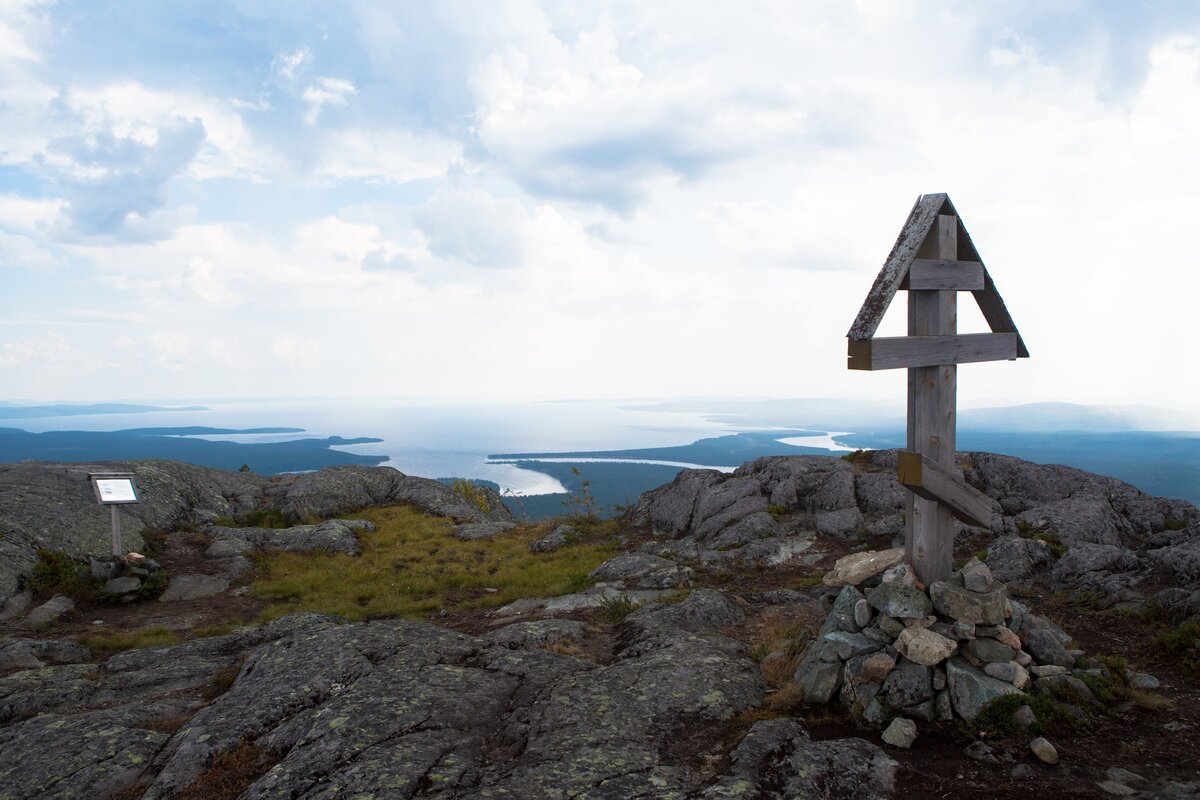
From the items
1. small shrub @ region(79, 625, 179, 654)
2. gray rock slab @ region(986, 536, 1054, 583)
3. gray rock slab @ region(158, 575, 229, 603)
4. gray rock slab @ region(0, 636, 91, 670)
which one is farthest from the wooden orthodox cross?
gray rock slab @ region(158, 575, 229, 603)

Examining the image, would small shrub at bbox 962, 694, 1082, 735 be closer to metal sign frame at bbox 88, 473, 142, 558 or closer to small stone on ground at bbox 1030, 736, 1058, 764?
small stone on ground at bbox 1030, 736, 1058, 764

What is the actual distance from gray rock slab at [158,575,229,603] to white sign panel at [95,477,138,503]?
3004 mm

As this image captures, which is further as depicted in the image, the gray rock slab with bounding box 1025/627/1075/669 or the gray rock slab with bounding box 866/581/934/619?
the gray rock slab with bounding box 866/581/934/619

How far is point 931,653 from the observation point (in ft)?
28.8

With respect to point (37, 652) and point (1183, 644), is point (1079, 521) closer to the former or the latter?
point (1183, 644)

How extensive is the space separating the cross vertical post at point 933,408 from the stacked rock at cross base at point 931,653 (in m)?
0.44

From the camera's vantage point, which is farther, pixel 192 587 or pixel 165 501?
pixel 165 501

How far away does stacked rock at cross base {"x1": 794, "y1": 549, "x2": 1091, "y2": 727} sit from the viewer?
8508 mm

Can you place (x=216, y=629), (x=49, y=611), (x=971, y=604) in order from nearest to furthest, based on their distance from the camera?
(x=971, y=604) → (x=216, y=629) → (x=49, y=611)

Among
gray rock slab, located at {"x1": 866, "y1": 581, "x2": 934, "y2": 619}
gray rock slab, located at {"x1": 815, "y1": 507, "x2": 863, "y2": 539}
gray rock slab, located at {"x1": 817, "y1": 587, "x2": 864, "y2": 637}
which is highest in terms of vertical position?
gray rock slab, located at {"x1": 866, "y1": 581, "x2": 934, "y2": 619}

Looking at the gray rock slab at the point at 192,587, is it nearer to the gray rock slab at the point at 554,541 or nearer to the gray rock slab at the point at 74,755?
the gray rock slab at the point at 554,541

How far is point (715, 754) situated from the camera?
26.3 feet

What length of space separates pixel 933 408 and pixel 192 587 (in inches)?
880

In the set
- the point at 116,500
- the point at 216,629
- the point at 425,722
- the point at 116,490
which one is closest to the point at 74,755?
the point at 425,722
